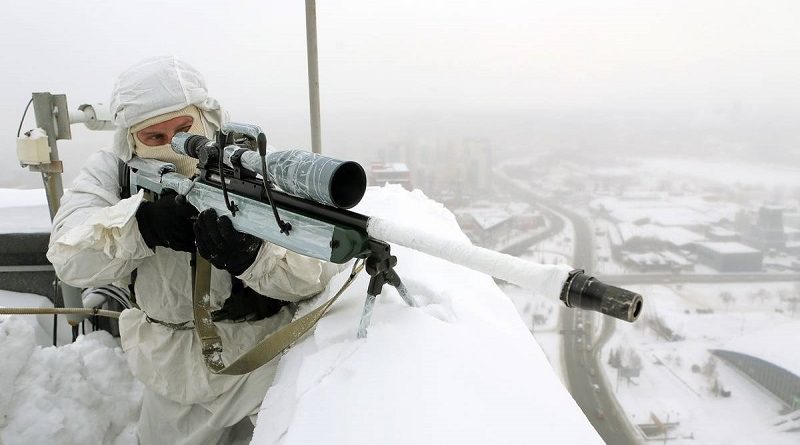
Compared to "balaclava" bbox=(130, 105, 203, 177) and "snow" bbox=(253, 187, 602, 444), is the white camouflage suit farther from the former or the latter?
"snow" bbox=(253, 187, 602, 444)

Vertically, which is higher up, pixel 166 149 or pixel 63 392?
pixel 166 149

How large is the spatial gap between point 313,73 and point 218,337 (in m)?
1.98

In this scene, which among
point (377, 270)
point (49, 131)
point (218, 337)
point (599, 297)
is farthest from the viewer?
point (49, 131)

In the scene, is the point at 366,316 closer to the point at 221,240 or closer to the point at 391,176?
the point at 221,240

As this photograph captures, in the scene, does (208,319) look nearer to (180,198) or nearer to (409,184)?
(180,198)

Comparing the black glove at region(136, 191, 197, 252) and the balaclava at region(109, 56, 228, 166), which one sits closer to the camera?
the black glove at region(136, 191, 197, 252)

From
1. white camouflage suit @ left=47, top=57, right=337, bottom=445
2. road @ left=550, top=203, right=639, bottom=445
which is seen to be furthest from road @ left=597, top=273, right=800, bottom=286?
white camouflage suit @ left=47, top=57, right=337, bottom=445

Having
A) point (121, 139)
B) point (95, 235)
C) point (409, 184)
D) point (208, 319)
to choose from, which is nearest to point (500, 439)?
point (208, 319)

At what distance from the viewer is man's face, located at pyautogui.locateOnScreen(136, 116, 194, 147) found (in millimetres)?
1691

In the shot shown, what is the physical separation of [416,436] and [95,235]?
1167 mm

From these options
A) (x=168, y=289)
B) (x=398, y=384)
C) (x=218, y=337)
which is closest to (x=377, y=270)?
(x=398, y=384)

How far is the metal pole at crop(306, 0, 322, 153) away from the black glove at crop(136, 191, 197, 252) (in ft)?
5.97

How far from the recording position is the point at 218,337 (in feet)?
5.41

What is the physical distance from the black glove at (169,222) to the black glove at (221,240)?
116 millimetres
